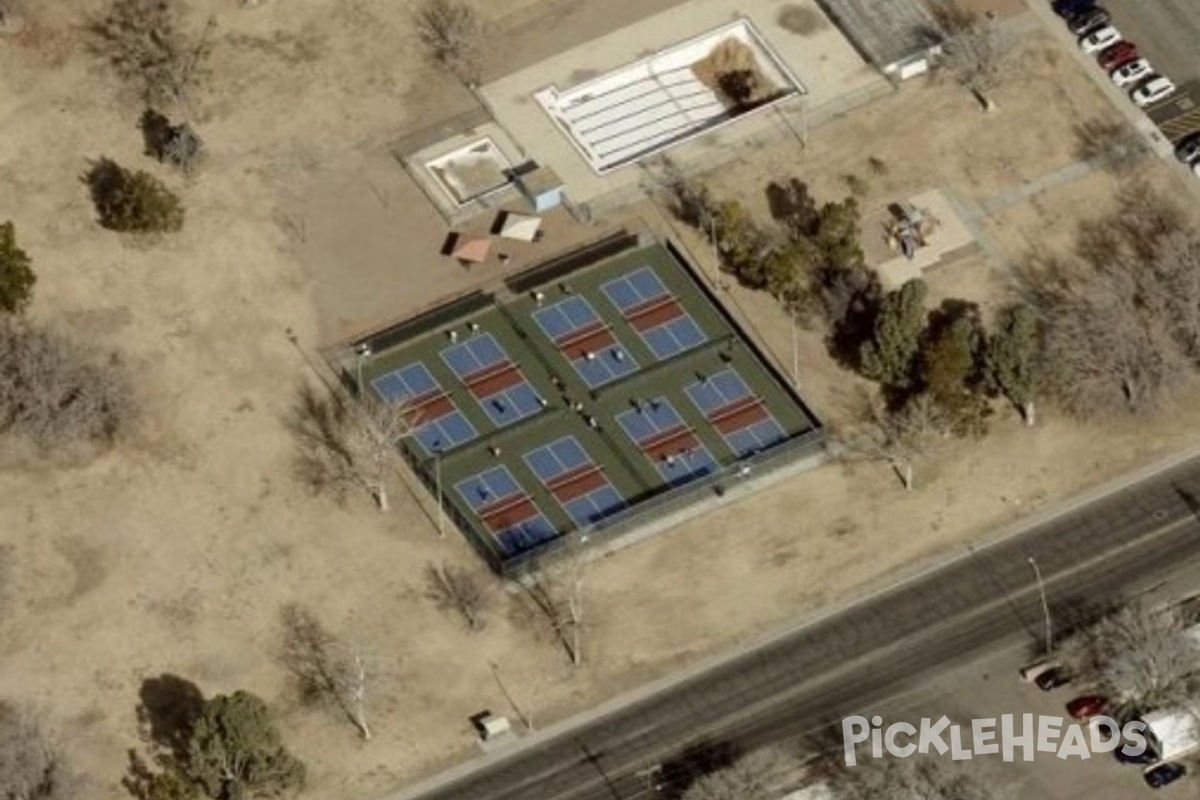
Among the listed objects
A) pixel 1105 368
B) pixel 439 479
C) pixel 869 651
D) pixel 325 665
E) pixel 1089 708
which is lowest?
pixel 1089 708

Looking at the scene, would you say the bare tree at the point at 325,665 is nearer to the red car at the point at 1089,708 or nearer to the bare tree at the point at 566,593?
the bare tree at the point at 566,593

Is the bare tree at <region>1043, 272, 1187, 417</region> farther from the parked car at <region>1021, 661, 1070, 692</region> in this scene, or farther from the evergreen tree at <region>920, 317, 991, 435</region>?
the parked car at <region>1021, 661, 1070, 692</region>

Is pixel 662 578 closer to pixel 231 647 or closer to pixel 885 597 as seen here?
pixel 885 597

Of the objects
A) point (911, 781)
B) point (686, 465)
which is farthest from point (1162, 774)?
point (686, 465)

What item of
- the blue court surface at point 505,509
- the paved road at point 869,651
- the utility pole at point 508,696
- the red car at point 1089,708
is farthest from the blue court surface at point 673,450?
the red car at point 1089,708

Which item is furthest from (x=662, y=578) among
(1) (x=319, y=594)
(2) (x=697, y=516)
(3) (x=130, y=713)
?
(3) (x=130, y=713)

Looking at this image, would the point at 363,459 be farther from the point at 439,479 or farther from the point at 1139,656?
the point at 1139,656

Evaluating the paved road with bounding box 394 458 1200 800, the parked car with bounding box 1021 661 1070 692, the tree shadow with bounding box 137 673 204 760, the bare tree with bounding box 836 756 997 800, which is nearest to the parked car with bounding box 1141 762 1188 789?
the parked car with bounding box 1021 661 1070 692
